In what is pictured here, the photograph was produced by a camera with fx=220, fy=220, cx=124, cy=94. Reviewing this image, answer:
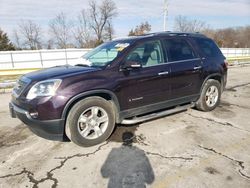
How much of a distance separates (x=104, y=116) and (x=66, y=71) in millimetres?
1026

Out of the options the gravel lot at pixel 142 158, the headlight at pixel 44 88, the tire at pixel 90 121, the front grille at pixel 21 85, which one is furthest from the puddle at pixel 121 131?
the front grille at pixel 21 85

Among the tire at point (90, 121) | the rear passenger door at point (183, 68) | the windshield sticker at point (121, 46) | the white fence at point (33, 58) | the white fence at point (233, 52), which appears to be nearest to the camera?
the tire at point (90, 121)

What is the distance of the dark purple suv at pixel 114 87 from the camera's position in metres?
3.46

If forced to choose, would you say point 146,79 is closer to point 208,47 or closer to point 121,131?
point 121,131

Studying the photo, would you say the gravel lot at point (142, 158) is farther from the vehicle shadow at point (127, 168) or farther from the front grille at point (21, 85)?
the front grille at point (21, 85)

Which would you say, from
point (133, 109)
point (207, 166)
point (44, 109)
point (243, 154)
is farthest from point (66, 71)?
point (243, 154)

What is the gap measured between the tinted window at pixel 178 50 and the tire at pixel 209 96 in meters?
0.88

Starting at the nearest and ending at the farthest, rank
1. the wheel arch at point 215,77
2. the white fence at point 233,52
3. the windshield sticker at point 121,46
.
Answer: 1. the windshield sticker at point 121,46
2. the wheel arch at point 215,77
3. the white fence at point 233,52

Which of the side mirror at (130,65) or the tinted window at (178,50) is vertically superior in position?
the tinted window at (178,50)

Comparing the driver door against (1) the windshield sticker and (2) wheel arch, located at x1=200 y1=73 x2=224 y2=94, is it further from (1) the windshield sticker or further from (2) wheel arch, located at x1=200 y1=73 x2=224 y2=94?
(2) wheel arch, located at x1=200 y1=73 x2=224 y2=94

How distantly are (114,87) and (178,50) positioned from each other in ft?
5.99

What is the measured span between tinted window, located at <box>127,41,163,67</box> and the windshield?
228 mm

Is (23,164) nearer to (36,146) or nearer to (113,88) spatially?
(36,146)

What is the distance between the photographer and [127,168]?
10.4 ft
